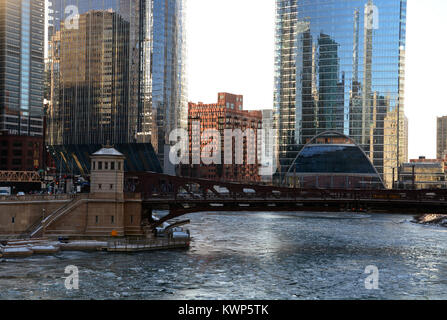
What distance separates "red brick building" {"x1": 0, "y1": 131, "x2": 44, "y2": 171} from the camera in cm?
17325

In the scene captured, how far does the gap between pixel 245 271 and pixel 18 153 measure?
126075mm

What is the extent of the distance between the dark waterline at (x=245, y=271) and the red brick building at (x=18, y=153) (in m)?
95.1

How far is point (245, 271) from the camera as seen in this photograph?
68375 mm

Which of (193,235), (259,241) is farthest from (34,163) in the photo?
(259,241)

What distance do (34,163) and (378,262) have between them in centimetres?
12985

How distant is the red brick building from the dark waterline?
95065 mm

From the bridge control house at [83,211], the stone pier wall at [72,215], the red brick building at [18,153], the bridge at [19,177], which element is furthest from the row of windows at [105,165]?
the red brick building at [18,153]

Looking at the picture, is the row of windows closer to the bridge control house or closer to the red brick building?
the bridge control house

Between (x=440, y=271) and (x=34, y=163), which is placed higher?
(x=34, y=163)

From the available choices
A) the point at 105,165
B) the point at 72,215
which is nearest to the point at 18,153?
the point at 105,165

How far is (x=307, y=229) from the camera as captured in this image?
124 metres

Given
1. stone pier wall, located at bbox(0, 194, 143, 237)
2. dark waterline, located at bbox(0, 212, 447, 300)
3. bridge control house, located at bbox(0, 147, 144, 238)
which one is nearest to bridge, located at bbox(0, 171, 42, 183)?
stone pier wall, located at bbox(0, 194, 143, 237)

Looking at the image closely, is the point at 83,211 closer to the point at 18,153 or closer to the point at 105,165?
the point at 105,165
